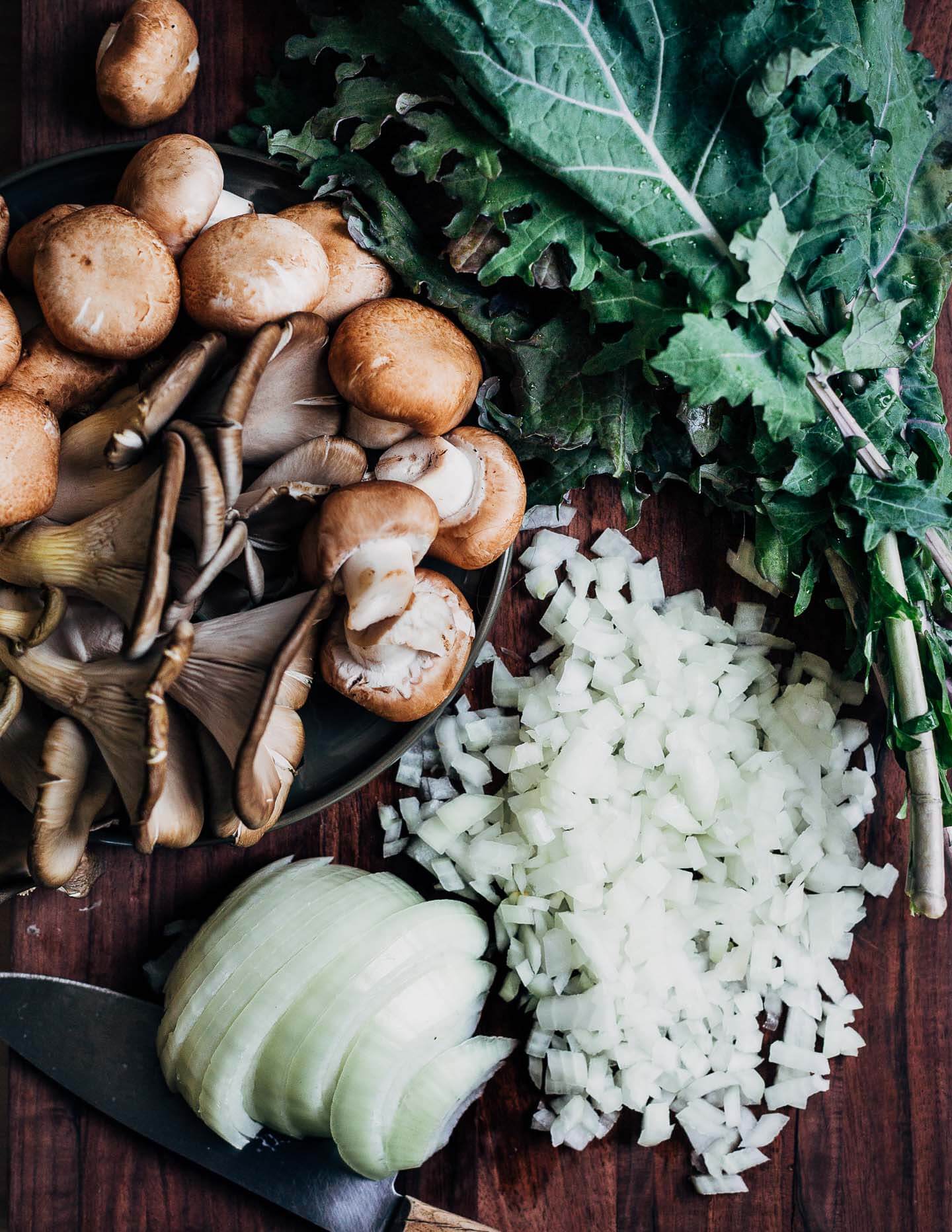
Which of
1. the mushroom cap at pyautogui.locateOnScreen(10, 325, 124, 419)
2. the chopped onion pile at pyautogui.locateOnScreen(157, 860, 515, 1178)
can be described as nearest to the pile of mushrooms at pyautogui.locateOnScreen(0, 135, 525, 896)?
the mushroom cap at pyautogui.locateOnScreen(10, 325, 124, 419)

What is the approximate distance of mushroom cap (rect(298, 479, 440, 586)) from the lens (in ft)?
3.75

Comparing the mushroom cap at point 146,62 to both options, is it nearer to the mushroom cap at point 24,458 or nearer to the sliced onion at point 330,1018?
the mushroom cap at point 24,458

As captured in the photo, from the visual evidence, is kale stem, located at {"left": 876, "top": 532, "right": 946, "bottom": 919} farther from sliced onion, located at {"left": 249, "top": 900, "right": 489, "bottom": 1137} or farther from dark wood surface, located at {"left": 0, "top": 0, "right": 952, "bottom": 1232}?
sliced onion, located at {"left": 249, "top": 900, "right": 489, "bottom": 1137}

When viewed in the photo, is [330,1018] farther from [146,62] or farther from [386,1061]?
[146,62]

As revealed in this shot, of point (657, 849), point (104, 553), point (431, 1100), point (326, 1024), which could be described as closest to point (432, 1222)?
point (431, 1100)

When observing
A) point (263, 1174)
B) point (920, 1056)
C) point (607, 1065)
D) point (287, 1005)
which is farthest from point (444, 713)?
point (920, 1056)

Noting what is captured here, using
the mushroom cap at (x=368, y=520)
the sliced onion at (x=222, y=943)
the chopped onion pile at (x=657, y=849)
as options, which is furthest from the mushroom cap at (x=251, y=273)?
the sliced onion at (x=222, y=943)

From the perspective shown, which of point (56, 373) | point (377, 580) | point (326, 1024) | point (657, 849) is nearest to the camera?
point (377, 580)

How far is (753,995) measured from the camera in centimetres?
148

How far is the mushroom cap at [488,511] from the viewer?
1.29 meters

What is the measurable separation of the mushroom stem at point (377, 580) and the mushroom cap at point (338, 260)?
1.22 feet

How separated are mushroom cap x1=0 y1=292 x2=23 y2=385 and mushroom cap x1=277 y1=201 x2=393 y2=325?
0.37 meters

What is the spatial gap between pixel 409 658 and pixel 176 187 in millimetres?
664

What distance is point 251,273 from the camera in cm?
119
